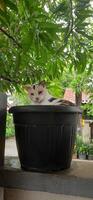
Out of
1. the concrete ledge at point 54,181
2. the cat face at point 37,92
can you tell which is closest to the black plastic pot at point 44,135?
the concrete ledge at point 54,181

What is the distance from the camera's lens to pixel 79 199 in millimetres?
671

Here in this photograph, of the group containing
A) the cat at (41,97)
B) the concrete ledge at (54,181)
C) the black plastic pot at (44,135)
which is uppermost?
the cat at (41,97)

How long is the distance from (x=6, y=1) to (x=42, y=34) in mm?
115

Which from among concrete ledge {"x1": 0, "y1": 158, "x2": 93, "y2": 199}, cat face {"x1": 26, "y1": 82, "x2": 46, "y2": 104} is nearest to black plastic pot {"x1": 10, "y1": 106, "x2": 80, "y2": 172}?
concrete ledge {"x1": 0, "y1": 158, "x2": 93, "y2": 199}

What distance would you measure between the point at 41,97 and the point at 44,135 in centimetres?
19

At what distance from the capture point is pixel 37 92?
863 millimetres

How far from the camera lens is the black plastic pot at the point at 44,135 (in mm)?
705

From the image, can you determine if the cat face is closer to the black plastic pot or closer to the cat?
the cat

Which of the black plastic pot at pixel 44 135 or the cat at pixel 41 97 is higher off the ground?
the cat at pixel 41 97

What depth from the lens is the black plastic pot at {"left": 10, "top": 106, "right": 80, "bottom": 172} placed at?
705mm

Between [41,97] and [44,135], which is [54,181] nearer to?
[44,135]

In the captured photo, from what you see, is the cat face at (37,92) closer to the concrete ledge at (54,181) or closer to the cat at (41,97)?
the cat at (41,97)

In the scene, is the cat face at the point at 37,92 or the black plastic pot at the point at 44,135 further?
the cat face at the point at 37,92

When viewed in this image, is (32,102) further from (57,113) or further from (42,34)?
(42,34)
